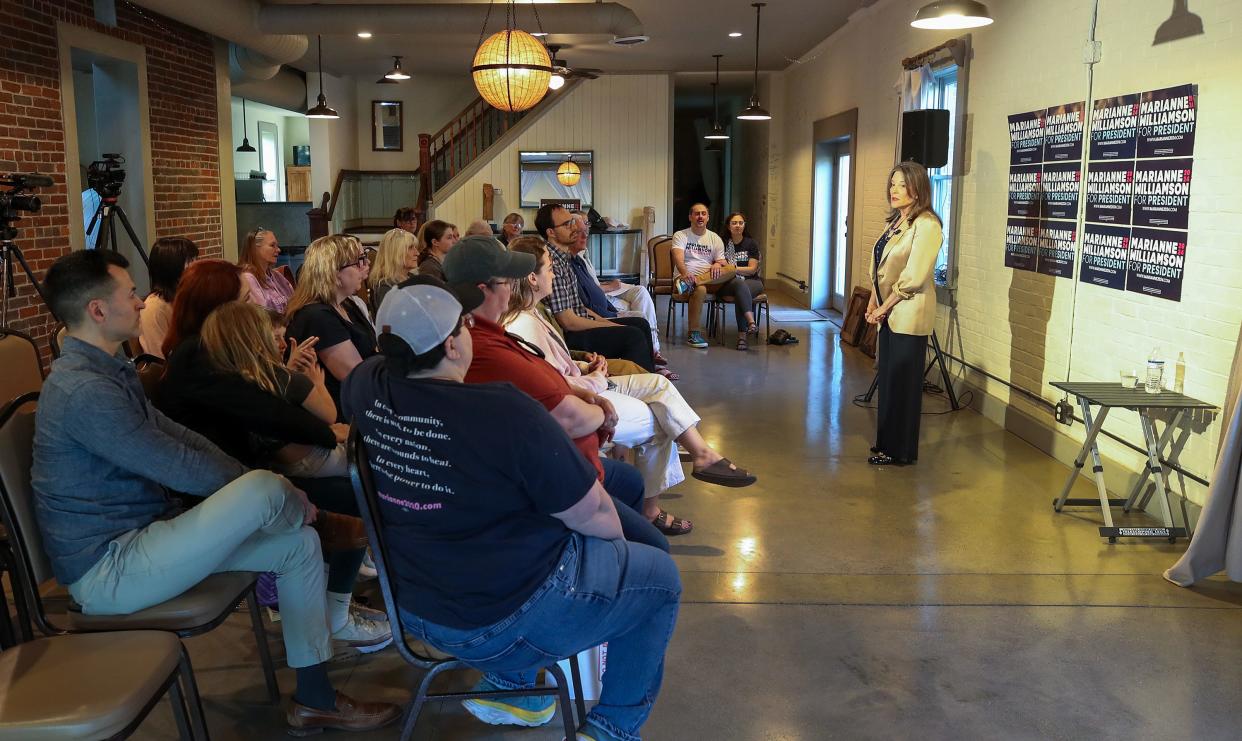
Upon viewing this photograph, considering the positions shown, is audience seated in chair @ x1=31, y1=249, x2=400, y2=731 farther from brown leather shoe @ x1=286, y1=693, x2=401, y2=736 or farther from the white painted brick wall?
the white painted brick wall

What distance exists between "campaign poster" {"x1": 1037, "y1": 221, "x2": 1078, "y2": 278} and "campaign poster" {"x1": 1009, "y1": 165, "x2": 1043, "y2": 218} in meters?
0.16

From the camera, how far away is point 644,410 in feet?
12.1

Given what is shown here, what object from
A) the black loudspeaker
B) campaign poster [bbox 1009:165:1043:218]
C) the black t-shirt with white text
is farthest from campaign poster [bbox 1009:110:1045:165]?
the black t-shirt with white text

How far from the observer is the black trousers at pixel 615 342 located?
19.4 feet

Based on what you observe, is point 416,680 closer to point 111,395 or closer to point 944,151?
point 111,395

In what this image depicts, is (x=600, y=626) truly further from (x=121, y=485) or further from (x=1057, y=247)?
(x=1057, y=247)

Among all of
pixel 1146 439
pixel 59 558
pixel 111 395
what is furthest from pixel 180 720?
pixel 1146 439

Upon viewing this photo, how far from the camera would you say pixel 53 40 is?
6.58m

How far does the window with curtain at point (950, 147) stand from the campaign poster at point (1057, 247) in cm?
162

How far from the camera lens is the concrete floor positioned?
265 centimetres

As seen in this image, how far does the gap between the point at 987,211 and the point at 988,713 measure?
4401 millimetres

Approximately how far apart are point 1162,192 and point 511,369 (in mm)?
3257

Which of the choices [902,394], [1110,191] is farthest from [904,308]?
[1110,191]

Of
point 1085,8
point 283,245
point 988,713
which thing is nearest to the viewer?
point 988,713
